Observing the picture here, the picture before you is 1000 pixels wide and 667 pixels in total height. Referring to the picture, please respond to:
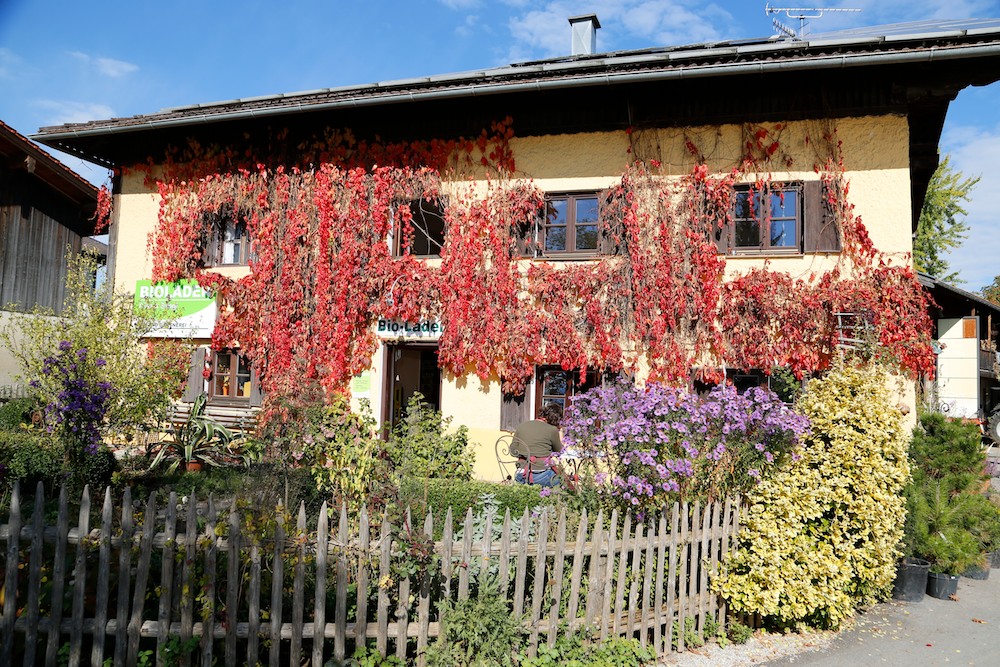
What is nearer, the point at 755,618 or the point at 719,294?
the point at 755,618

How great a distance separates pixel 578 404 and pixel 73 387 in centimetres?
564

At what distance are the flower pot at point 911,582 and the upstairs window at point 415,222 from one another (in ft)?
22.5

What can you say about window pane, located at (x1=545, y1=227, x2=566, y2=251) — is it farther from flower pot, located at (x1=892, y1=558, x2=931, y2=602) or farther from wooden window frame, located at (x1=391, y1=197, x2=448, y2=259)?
flower pot, located at (x1=892, y1=558, x2=931, y2=602)

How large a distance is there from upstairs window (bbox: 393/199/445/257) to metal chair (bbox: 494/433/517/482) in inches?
117

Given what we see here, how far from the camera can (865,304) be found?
25.7ft

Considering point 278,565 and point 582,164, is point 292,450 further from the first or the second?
point 582,164

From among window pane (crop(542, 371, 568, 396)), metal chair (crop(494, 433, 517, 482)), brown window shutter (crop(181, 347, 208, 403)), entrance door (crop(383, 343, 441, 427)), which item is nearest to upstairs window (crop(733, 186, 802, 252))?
window pane (crop(542, 371, 568, 396))

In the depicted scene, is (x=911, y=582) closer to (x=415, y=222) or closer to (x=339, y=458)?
(x=339, y=458)

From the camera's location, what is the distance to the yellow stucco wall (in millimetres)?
8055

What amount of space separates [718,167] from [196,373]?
346 inches

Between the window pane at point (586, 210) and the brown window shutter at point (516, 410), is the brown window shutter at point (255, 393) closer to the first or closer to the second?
the brown window shutter at point (516, 410)

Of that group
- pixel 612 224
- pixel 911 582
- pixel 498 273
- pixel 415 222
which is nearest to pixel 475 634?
pixel 911 582

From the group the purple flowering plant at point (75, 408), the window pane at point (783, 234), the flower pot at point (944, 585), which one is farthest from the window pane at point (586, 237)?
the purple flowering plant at point (75, 408)

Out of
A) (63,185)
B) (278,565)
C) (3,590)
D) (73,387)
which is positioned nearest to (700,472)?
(278,565)
